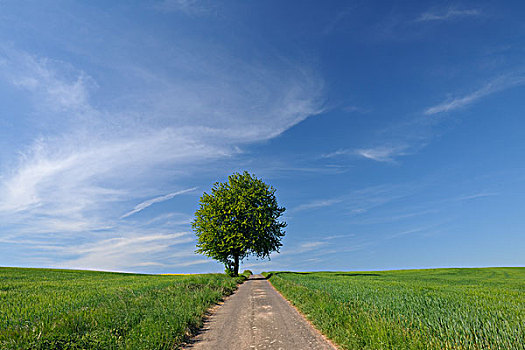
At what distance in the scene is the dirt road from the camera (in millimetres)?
Result: 9250

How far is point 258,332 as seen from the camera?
35.2 ft

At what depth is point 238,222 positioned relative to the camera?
48.7 m

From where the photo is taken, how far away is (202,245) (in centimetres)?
4972

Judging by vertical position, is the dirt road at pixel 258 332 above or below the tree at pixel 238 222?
below

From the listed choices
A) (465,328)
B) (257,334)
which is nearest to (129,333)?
(257,334)

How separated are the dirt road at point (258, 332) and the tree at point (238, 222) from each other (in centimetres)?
3267

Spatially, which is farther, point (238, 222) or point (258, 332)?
point (238, 222)

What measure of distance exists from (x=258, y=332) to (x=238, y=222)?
125 ft

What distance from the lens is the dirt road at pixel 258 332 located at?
9250 millimetres

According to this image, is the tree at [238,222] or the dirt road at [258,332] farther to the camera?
the tree at [238,222]

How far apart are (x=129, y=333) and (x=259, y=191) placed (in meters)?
41.7

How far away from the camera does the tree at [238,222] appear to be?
4797 centimetres

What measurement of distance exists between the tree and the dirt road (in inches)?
1286

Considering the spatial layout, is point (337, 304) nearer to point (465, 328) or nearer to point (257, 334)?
point (257, 334)
